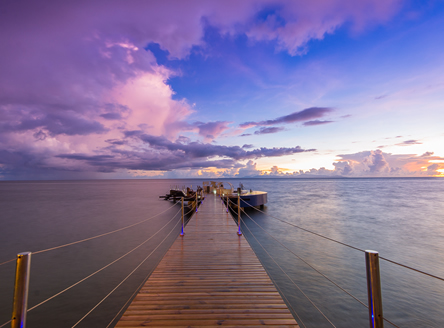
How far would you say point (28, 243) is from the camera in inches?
555

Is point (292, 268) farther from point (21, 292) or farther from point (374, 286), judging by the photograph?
point (21, 292)

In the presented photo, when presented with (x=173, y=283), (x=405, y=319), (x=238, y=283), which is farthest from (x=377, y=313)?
(x=405, y=319)

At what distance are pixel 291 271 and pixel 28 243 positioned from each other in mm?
16917

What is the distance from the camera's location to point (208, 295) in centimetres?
376

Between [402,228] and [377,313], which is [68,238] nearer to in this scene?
[377,313]

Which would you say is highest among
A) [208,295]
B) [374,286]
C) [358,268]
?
[374,286]

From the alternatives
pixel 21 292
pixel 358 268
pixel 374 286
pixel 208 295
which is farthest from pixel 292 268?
pixel 21 292

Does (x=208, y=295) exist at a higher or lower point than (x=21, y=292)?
lower

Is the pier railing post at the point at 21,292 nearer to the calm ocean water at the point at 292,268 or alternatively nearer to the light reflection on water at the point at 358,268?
the calm ocean water at the point at 292,268

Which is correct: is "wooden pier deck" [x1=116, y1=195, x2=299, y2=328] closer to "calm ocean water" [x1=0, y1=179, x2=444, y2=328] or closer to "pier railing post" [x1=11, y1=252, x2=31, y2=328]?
"pier railing post" [x1=11, y1=252, x2=31, y2=328]

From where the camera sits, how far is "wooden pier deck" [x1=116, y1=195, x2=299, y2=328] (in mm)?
3111

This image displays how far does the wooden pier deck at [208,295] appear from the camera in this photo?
122 inches

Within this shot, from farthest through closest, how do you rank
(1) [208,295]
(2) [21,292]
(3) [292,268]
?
(3) [292,268], (1) [208,295], (2) [21,292]

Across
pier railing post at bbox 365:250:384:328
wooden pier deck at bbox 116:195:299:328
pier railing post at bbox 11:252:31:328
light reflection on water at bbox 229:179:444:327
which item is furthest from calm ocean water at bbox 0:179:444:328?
pier railing post at bbox 11:252:31:328
